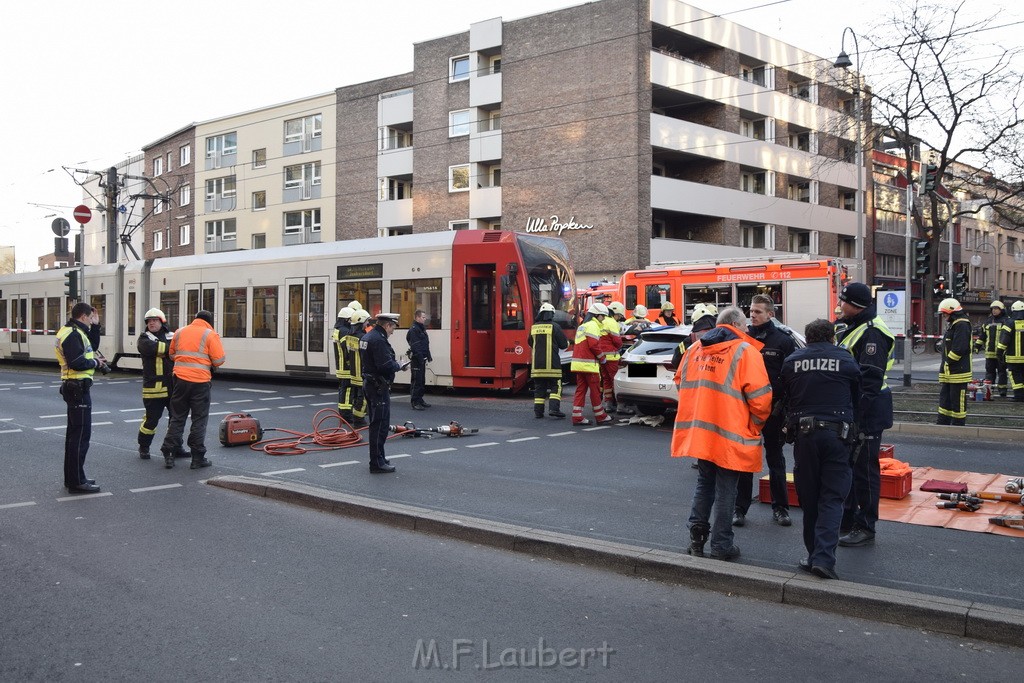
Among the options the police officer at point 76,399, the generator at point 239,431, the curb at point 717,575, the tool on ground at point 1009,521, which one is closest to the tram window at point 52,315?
the generator at point 239,431

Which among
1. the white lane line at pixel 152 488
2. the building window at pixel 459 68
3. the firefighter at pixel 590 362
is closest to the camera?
the white lane line at pixel 152 488

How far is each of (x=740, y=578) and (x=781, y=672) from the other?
1169mm

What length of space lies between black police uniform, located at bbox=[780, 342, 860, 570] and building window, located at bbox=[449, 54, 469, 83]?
126 feet

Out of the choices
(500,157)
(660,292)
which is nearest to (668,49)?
(500,157)

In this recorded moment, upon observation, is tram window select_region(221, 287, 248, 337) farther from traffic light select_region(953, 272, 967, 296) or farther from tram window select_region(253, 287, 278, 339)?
traffic light select_region(953, 272, 967, 296)

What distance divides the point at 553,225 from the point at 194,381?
2989 cm

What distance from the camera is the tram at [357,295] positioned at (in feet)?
55.3

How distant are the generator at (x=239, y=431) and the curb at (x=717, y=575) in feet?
12.9

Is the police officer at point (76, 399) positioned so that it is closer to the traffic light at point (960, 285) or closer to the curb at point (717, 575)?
the curb at point (717, 575)

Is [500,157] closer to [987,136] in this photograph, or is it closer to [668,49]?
[668,49]

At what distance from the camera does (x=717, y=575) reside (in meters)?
5.28

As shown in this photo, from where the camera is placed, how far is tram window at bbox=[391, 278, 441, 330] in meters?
17.5

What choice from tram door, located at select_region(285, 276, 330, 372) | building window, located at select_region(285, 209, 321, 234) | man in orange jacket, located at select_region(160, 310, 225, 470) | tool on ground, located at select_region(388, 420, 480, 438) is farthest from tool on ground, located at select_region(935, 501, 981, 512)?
building window, located at select_region(285, 209, 321, 234)

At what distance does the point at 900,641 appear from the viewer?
175 inches
